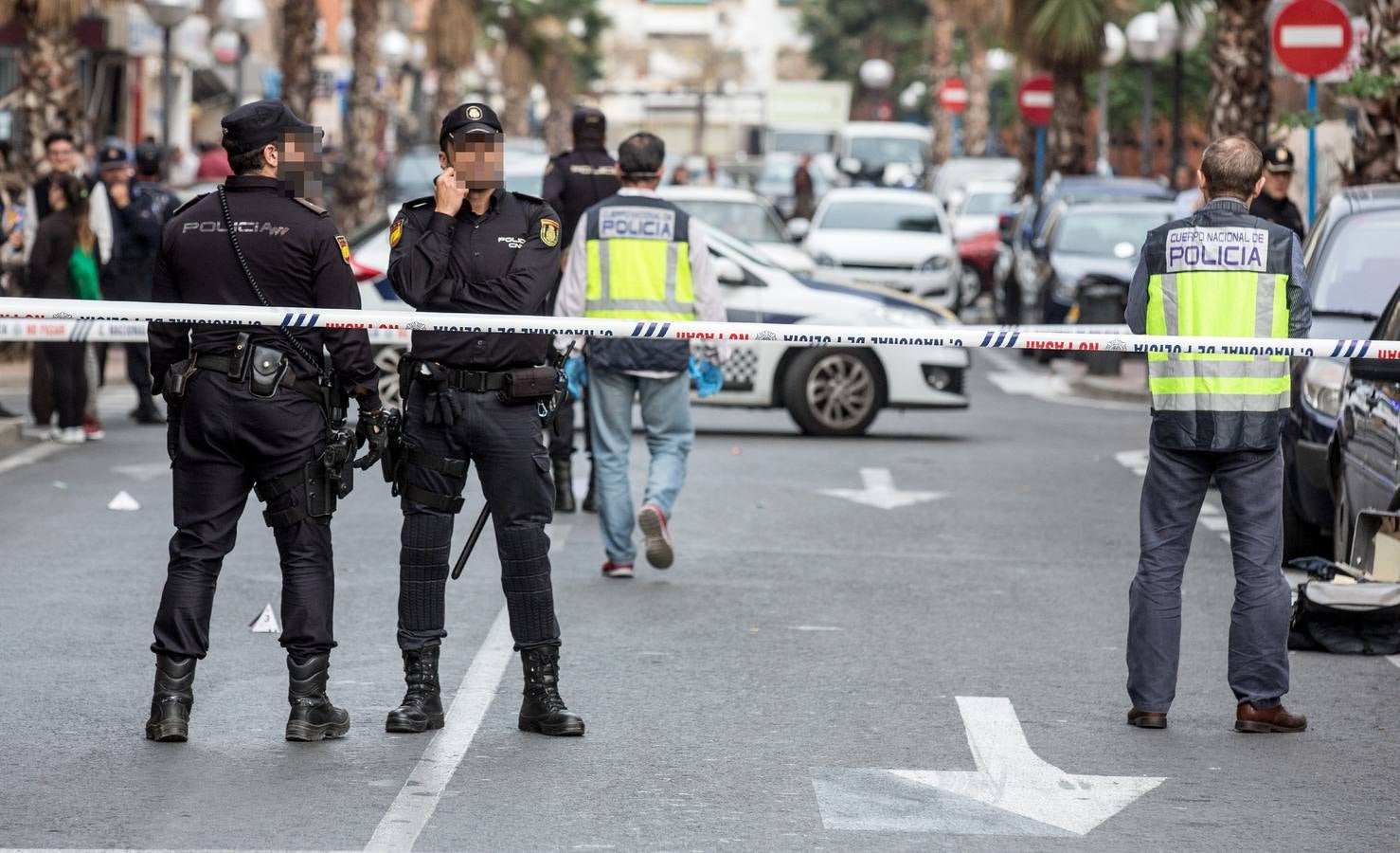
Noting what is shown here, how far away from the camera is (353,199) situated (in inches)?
1251

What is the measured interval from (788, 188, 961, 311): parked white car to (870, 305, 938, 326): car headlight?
346 inches

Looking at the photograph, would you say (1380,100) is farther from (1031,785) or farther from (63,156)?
(1031,785)

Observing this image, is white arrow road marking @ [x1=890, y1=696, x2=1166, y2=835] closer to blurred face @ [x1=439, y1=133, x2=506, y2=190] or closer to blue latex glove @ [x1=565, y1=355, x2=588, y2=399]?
blurred face @ [x1=439, y1=133, x2=506, y2=190]

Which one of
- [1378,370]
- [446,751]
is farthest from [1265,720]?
[446,751]

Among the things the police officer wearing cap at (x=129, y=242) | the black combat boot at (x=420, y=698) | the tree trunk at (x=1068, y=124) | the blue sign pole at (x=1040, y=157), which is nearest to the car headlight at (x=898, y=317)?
the police officer wearing cap at (x=129, y=242)

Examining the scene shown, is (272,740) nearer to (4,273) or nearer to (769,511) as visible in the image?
(769,511)

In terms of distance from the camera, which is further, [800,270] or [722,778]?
[800,270]

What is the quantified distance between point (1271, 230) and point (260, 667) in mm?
3571

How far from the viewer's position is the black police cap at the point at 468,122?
22.5 feet

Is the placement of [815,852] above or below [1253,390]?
below

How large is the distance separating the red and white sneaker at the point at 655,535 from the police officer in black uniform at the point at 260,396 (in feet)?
10.0

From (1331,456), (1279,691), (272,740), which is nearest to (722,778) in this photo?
(272,740)

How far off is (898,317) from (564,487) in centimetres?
463

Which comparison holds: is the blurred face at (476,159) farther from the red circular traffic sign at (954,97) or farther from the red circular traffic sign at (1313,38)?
the red circular traffic sign at (954,97)
